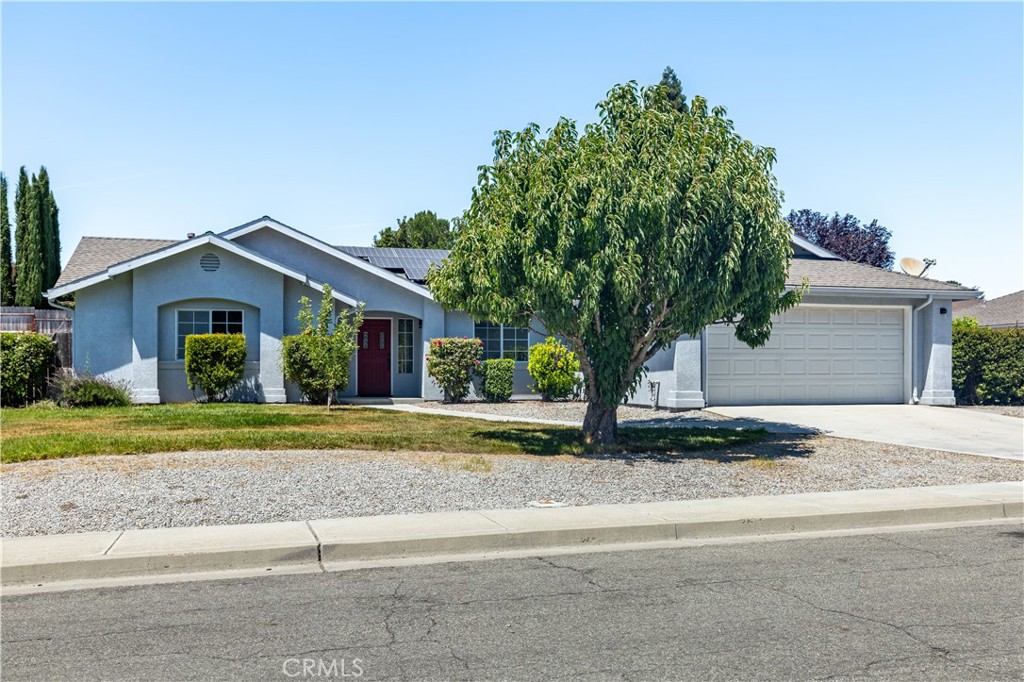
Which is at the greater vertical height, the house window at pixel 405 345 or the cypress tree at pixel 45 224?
the cypress tree at pixel 45 224

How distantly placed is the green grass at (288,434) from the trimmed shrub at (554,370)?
453cm

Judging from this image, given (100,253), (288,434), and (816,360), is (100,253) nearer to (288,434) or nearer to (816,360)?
(288,434)

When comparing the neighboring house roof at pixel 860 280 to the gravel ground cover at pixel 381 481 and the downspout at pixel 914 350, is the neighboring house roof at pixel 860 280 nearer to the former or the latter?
the downspout at pixel 914 350

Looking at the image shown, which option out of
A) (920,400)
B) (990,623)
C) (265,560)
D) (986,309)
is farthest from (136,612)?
(986,309)

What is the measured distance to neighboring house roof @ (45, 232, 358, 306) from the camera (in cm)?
1962

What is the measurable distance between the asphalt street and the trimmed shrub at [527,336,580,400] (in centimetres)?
1399

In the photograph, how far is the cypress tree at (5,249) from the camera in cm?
3628

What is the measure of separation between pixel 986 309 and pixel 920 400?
20.4m

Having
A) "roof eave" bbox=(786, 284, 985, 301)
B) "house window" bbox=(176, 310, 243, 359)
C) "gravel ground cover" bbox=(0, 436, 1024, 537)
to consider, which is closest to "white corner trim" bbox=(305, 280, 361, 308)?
"house window" bbox=(176, 310, 243, 359)

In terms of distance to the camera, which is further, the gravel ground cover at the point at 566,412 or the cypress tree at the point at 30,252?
the cypress tree at the point at 30,252

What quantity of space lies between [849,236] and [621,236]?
38.3 m

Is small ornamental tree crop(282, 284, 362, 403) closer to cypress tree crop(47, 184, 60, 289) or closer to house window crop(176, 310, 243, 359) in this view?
house window crop(176, 310, 243, 359)

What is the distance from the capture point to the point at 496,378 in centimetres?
2170

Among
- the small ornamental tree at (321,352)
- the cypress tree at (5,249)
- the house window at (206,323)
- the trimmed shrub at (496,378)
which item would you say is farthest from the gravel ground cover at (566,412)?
the cypress tree at (5,249)
